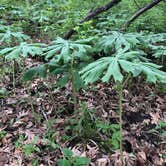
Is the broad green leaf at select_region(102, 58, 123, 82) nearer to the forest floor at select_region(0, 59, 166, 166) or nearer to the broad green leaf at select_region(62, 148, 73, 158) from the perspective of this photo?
the broad green leaf at select_region(62, 148, 73, 158)

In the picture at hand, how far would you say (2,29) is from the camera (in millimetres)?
3318

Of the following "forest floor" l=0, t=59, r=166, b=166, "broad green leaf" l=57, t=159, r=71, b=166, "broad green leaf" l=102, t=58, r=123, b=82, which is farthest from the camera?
"forest floor" l=0, t=59, r=166, b=166

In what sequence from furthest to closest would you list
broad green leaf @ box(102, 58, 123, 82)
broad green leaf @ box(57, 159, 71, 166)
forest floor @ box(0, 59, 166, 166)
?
1. forest floor @ box(0, 59, 166, 166)
2. broad green leaf @ box(57, 159, 71, 166)
3. broad green leaf @ box(102, 58, 123, 82)

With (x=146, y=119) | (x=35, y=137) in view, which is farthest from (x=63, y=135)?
(x=146, y=119)

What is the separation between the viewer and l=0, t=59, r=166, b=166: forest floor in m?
2.58

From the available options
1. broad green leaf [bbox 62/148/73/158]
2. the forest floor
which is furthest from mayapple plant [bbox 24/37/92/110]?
broad green leaf [bbox 62/148/73/158]

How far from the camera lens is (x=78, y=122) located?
2.79 m

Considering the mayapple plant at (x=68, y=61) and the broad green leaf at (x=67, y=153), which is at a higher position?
the mayapple plant at (x=68, y=61)

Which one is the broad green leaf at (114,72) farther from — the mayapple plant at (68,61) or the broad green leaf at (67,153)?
the broad green leaf at (67,153)

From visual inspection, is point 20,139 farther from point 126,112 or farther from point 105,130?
point 126,112

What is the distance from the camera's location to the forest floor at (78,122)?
2582mm

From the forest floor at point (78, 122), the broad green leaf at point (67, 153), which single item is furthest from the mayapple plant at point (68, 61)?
the broad green leaf at point (67, 153)

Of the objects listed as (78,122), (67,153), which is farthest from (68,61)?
(67,153)

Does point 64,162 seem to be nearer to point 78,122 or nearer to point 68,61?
point 78,122
